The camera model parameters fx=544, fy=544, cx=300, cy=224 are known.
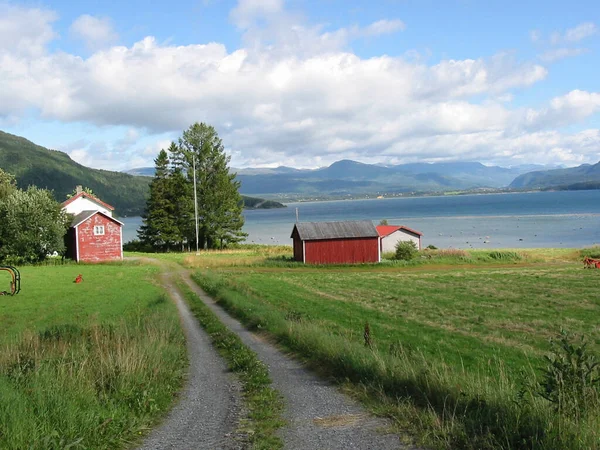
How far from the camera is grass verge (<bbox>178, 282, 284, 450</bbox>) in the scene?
6.91m

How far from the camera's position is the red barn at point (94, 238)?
47.1 metres

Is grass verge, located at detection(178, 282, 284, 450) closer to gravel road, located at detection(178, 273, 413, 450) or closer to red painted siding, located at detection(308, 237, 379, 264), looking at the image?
gravel road, located at detection(178, 273, 413, 450)

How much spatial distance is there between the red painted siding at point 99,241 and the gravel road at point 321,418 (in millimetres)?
40379

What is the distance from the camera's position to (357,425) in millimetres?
7133

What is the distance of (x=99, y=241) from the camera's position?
4791cm

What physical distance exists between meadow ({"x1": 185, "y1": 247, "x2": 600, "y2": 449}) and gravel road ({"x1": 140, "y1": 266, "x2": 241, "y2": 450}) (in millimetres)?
1915

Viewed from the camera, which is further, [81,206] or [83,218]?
[81,206]

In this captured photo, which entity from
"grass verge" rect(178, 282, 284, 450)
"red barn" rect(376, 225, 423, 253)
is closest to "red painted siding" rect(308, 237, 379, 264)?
"red barn" rect(376, 225, 423, 253)

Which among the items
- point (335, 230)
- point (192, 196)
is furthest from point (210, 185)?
point (335, 230)

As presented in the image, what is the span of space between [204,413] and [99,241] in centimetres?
4302

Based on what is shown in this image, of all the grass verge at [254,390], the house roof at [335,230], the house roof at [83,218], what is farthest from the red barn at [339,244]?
the grass verge at [254,390]

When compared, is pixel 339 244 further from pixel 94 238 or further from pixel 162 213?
pixel 162 213

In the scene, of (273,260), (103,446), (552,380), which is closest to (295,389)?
(103,446)

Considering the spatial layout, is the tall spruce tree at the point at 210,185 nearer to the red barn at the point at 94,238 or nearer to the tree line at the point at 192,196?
the tree line at the point at 192,196
